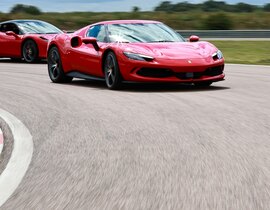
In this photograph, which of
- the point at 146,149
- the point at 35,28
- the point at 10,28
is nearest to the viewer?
the point at 146,149

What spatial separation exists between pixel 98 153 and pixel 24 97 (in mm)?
5135

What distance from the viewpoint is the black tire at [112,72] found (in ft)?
38.7

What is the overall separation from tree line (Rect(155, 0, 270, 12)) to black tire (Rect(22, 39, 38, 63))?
1971 inches

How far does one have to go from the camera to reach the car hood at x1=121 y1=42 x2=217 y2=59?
1159 centimetres

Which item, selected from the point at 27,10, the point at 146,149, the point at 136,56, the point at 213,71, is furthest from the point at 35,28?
the point at 27,10

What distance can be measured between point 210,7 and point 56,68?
59.3 m

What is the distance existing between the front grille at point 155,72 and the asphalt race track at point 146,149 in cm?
26

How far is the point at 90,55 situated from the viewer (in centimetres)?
1267

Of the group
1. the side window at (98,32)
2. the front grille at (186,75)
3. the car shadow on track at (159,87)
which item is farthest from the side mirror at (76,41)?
the front grille at (186,75)

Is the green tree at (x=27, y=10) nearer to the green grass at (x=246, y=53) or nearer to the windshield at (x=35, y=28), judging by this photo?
the green grass at (x=246, y=53)

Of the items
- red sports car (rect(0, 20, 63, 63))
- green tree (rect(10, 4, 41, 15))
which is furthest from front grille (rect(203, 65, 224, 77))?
green tree (rect(10, 4, 41, 15))

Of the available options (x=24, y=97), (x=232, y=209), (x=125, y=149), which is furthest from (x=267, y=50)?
(x=232, y=209)

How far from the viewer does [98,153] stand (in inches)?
245

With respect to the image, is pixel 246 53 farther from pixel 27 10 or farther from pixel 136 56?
pixel 27 10
